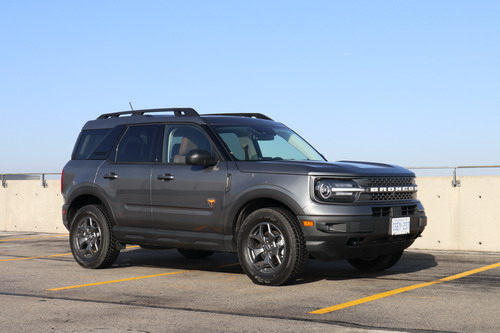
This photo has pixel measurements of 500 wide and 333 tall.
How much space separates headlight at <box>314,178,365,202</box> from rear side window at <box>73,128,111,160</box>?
11.7 feet

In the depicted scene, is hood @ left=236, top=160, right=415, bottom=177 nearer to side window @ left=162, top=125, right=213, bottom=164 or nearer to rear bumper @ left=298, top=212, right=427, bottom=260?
rear bumper @ left=298, top=212, right=427, bottom=260

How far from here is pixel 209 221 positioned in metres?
8.53

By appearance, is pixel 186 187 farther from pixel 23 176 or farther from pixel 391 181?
pixel 23 176

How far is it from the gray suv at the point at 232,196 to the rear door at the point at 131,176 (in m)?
0.02

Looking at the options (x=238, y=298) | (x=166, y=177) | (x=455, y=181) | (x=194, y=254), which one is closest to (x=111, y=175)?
(x=166, y=177)

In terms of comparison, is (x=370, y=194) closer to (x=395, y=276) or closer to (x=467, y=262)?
(x=395, y=276)

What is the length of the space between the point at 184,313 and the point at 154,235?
2905 millimetres

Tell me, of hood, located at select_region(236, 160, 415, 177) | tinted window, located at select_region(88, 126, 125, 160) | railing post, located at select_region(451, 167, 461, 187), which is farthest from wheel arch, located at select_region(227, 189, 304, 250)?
railing post, located at select_region(451, 167, 461, 187)

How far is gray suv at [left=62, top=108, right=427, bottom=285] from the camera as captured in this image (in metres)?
7.75

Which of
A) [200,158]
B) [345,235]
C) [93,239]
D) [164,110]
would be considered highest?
[164,110]

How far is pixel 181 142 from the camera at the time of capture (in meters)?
9.11

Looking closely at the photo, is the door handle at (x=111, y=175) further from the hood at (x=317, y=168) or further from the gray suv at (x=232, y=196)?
the hood at (x=317, y=168)

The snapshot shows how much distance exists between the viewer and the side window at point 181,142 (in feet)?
29.2

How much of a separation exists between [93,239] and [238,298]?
340cm
